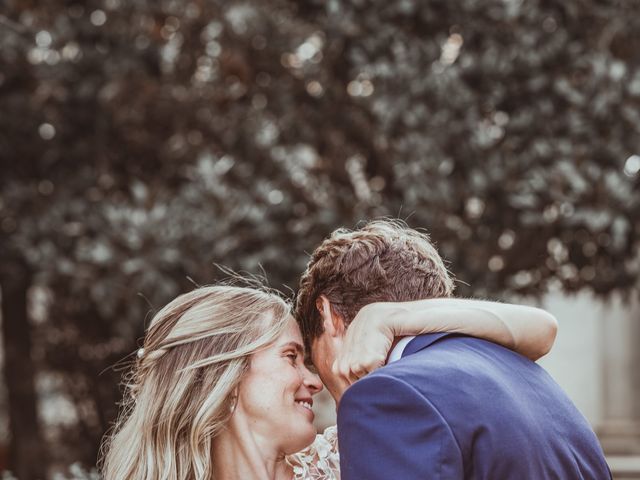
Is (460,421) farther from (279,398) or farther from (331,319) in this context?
(279,398)

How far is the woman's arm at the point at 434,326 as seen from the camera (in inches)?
97.7

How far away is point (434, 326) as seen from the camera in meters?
2.46

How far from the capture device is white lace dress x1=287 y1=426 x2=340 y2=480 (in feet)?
10.3

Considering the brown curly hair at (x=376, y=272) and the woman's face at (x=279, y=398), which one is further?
the woman's face at (x=279, y=398)

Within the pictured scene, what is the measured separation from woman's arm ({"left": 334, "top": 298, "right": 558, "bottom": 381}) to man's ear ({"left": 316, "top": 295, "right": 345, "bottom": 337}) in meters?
0.11

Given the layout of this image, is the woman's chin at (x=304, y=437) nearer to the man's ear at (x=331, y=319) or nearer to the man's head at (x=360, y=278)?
the man's head at (x=360, y=278)

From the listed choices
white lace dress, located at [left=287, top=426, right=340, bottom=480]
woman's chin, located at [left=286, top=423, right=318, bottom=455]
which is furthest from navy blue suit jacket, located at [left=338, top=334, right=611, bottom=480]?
white lace dress, located at [left=287, top=426, right=340, bottom=480]

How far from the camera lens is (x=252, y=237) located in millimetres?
5883

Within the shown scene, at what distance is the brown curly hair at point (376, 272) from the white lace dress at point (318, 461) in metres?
0.64

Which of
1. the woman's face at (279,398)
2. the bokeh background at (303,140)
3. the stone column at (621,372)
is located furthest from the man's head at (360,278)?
the stone column at (621,372)

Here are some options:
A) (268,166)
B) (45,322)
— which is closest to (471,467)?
(268,166)

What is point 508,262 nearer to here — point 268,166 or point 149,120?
point 268,166

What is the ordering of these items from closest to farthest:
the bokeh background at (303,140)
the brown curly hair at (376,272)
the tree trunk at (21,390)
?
the brown curly hair at (376,272), the bokeh background at (303,140), the tree trunk at (21,390)

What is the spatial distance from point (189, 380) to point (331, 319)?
0.49m
